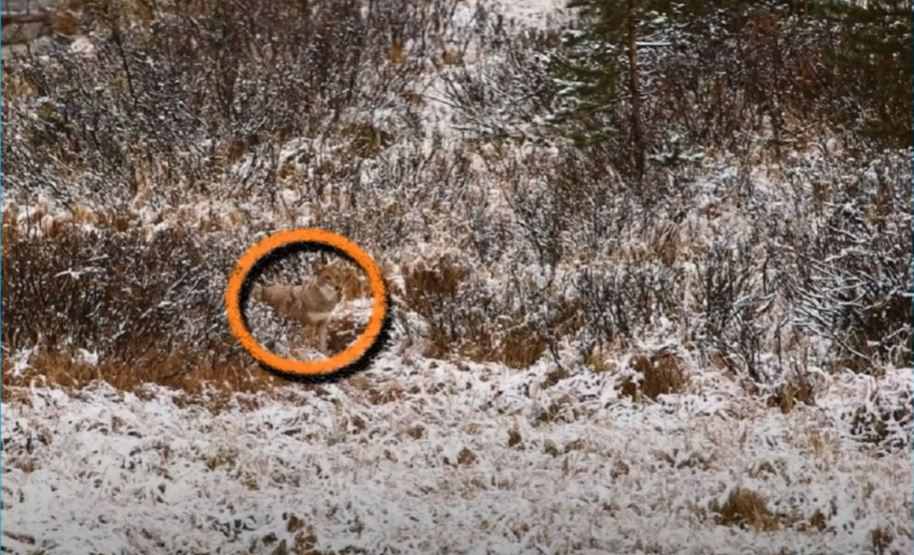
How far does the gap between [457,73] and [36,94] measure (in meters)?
3.04

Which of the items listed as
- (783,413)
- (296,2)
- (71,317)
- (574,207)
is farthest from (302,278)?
(296,2)

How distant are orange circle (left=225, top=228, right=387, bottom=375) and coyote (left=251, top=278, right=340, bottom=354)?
0.53 ft

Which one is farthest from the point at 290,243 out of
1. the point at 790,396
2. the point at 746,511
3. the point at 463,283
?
the point at 746,511

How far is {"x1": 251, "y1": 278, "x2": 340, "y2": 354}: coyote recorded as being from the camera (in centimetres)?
600

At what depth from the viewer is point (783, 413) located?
5152 mm

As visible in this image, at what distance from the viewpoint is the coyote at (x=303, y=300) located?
6004 millimetres

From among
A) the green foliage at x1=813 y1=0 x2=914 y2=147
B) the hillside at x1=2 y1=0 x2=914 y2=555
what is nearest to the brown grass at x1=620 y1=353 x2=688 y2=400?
the hillside at x1=2 y1=0 x2=914 y2=555

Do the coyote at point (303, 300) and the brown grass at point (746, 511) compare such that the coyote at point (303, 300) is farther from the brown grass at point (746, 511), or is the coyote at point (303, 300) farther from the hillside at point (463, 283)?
the brown grass at point (746, 511)

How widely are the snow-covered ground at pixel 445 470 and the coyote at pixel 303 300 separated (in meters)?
0.65

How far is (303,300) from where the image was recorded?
19.9 ft

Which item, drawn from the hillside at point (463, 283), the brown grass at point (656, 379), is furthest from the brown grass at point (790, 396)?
the brown grass at point (656, 379)

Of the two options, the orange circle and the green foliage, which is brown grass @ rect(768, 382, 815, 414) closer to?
the orange circle

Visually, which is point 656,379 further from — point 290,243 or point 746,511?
point 290,243

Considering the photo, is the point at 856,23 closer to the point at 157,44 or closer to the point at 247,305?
the point at 247,305
